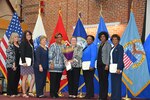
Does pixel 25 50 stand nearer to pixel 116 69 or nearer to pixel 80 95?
pixel 80 95

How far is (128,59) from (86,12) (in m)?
4.21

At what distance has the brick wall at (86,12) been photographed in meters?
11.1

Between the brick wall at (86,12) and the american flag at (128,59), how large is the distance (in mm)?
2301

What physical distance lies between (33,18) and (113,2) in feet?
13.1

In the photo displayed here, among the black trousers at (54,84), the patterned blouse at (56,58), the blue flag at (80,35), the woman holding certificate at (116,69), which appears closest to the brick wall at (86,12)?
the blue flag at (80,35)

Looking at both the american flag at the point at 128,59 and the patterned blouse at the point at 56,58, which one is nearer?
the patterned blouse at the point at 56,58

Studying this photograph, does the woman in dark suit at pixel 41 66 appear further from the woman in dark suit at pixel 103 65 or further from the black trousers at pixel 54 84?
the woman in dark suit at pixel 103 65

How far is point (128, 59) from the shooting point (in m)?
8.62

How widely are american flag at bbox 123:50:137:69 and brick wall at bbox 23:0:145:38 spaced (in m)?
2.30

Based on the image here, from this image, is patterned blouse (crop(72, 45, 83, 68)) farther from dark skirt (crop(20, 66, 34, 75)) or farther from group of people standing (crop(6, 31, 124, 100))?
dark skirt (crop(20, 66, 34, 75))

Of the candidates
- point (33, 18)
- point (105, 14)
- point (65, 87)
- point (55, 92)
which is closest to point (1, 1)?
point (33, 18)

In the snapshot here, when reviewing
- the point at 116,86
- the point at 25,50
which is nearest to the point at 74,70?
the point at 25,50

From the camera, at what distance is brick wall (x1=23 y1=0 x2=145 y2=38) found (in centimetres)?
1112

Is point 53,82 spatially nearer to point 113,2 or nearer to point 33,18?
point 113,2
